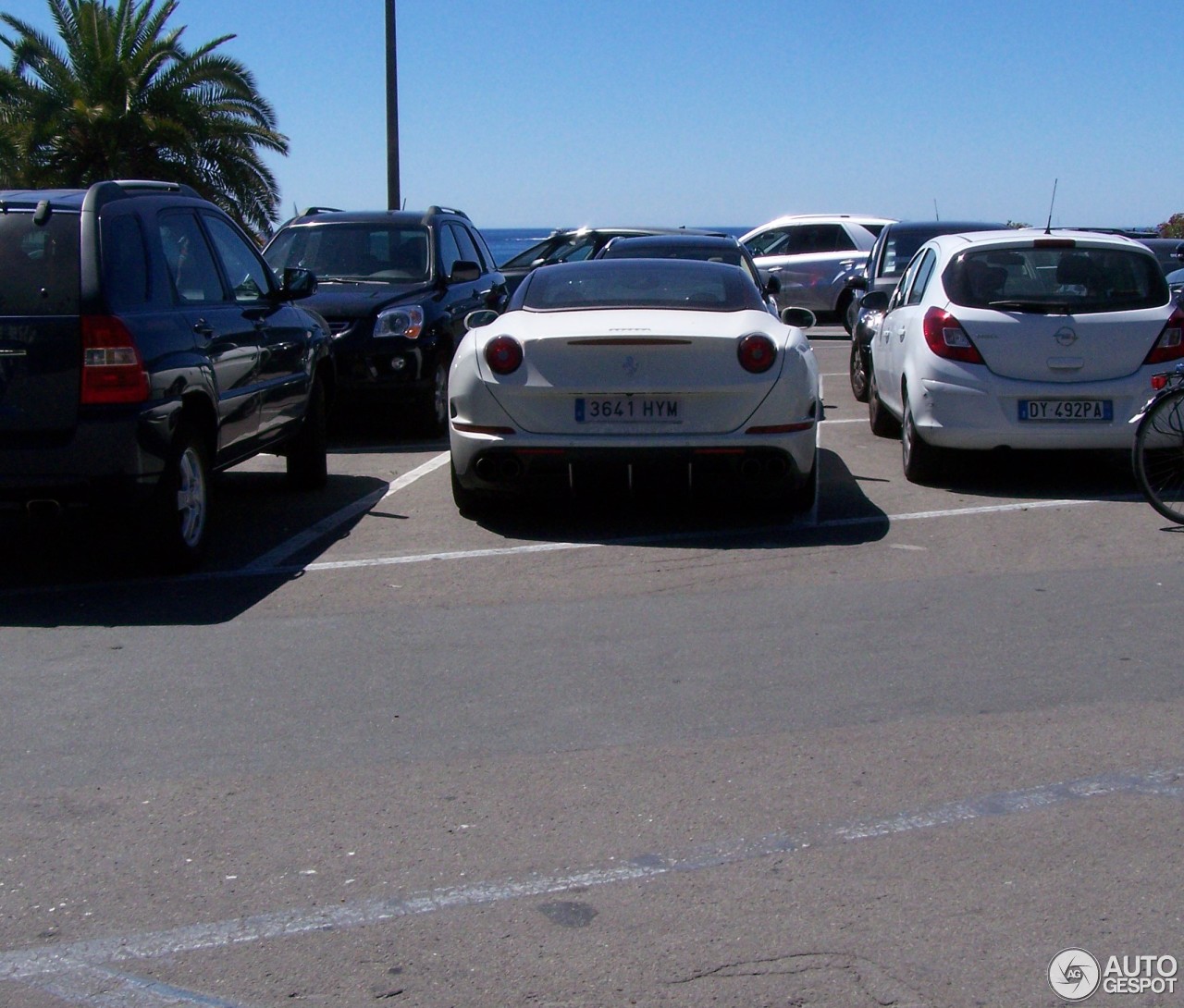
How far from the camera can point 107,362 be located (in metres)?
6.78

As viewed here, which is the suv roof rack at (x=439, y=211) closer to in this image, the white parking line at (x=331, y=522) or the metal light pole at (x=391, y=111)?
the white parking line at (x=331, y=522)

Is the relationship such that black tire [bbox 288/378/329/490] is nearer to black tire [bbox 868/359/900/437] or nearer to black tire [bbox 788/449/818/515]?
black tire [bbox 788/449/818/515]

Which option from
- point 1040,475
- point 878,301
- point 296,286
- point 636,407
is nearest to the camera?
point 636,407

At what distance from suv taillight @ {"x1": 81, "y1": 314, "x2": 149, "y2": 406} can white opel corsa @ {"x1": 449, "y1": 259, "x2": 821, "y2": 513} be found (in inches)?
74.2

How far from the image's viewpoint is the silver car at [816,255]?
23.2m

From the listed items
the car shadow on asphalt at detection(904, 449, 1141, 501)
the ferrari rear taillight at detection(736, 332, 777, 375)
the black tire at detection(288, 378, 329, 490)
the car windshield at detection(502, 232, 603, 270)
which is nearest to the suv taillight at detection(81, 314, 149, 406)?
the black tire at detection(288, 378, 329, 490)

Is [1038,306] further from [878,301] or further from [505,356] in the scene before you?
[505,356]

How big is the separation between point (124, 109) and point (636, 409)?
1909 centimetres

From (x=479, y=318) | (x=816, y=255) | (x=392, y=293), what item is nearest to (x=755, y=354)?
(x=479, y=318)

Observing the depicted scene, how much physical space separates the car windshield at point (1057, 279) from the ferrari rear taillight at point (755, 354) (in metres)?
2.00

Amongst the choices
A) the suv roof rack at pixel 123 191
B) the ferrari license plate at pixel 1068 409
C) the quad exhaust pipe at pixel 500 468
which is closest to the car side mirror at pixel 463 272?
the suv roof rack at pixel 123 191

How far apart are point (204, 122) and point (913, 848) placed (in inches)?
911

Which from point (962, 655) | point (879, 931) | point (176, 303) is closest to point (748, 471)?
point (962, 655)

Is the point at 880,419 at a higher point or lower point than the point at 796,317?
lower
